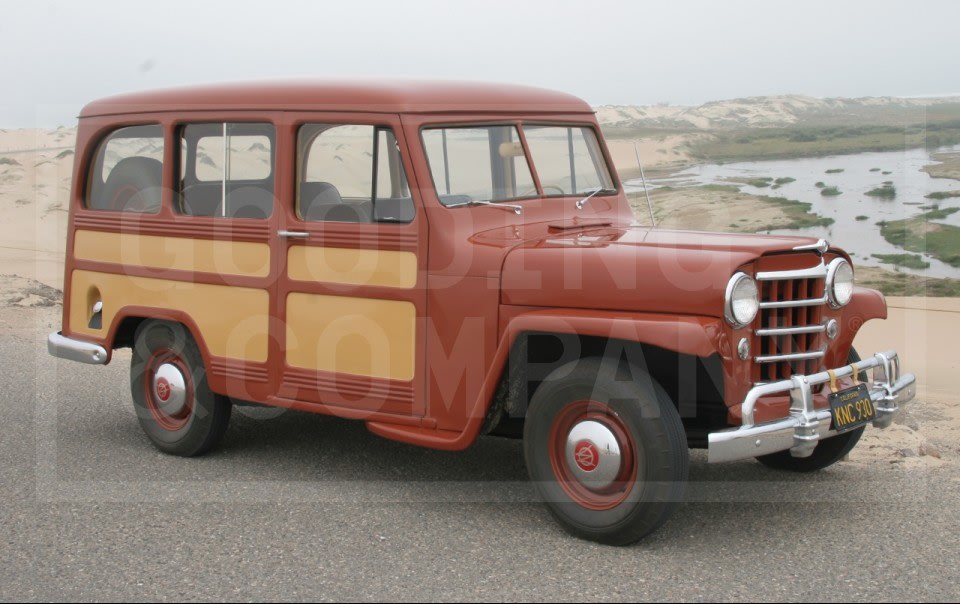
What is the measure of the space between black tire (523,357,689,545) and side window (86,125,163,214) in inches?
→ 115

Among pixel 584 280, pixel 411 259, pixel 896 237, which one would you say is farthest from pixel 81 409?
pixel 896 237

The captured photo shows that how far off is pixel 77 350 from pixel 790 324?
4.39 meters

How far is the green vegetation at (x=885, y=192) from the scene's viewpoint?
1110 inches

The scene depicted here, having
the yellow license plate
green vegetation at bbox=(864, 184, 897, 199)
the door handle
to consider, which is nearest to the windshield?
the door handle

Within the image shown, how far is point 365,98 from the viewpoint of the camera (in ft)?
19.2

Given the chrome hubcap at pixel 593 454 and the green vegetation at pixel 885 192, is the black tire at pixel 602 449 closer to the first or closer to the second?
the chrome hubcap at pixel 593 454

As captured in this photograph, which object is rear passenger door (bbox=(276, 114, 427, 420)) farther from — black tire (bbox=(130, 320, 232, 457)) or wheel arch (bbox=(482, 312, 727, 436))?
black tire (bbox=(130, 320, 232, 457))

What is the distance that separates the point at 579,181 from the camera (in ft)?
21.5

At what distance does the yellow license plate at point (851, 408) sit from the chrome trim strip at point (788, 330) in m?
0.31

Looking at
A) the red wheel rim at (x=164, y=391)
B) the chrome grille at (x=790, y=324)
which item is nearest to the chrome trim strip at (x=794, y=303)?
the chrome grille at (x=790, y=324)

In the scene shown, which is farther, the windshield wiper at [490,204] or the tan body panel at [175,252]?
the tan body panel at [175,252]

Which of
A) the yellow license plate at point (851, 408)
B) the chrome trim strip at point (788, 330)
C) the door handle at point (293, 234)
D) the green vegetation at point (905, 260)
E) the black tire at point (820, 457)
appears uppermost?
the door handle at point (293, 234)

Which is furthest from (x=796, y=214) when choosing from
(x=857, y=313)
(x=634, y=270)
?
(x=634, y=270)

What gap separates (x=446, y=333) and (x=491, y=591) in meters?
A: 1.42
